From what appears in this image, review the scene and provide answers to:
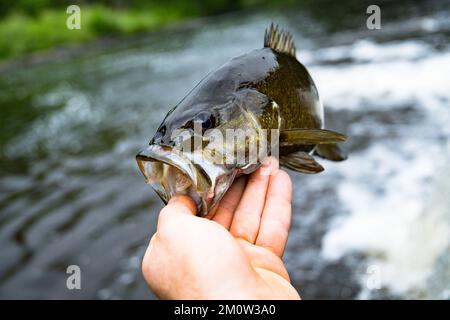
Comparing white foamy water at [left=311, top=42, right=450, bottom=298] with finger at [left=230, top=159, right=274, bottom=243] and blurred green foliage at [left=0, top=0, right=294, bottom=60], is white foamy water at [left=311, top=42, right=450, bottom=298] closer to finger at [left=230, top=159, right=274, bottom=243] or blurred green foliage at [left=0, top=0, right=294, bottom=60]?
finger at [left=230, top=159, right=274, bottom=243]

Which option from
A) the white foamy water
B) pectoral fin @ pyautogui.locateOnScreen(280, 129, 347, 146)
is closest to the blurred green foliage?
the white foamy water

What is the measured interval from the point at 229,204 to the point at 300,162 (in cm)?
43

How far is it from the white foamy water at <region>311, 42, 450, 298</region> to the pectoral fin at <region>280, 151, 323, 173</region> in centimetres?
183

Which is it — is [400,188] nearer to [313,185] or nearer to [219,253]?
[313,185]

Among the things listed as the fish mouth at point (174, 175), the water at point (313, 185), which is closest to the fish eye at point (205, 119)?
the fish mouth at point (174, 175)

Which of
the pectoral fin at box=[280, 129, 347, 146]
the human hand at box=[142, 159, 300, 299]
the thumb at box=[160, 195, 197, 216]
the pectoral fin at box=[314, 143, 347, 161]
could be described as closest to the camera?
the human hand at box=[142, 159, 300, 299]

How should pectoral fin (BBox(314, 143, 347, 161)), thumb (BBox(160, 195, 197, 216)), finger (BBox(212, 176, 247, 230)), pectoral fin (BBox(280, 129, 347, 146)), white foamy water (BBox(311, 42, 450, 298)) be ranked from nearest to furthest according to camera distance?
thumb (BBox(160, 195, 197, 216))
pectoral fin (BBox(280, 129, 347, 146))
finger (BBox(212, 176, 247, 230))
pectoral fin (BBox(314, 143, 347, 161))
white foamy water (BBox(311, 42, 450, 298))

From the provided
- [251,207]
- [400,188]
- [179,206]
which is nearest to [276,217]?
[251,207]

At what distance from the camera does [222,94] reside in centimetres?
223

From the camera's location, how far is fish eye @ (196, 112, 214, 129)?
6.67 feet

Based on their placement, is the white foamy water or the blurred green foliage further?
the blurred green foliage

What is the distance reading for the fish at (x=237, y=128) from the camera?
191cm

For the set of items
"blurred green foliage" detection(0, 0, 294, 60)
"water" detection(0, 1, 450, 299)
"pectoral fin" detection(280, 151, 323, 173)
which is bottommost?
"water" detection(0, 1, 450, 299)

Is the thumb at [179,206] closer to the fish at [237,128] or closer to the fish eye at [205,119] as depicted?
the fish at [237,128]
